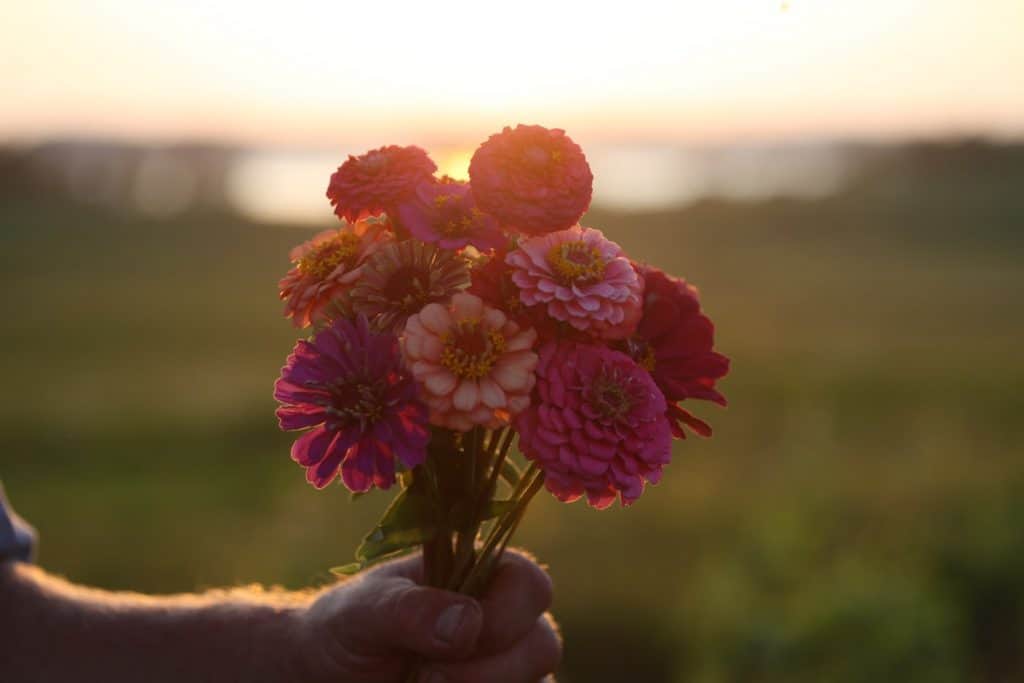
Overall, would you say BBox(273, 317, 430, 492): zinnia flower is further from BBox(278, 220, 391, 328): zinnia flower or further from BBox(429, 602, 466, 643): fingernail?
BBox(429, 602, 466, 643): fingernail

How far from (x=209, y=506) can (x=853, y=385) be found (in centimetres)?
401

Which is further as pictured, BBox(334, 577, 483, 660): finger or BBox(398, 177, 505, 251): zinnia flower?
BBox(334, 577, 483, 660): finger

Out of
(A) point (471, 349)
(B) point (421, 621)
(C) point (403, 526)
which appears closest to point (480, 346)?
(A) point (471, 349)

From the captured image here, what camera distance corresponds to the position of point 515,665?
1.11 metres

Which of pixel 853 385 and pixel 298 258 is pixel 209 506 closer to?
pixel 853 385

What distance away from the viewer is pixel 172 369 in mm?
8750

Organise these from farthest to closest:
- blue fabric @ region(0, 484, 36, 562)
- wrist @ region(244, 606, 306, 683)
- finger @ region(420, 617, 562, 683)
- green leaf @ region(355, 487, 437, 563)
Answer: blue fabric @ region(0, 484, 36, 562) → wrist @ region(244, 606, 306, 683) → finger @ region(420, 617, 562, 683) → green leaf @ region(355, 487, 437, 563)

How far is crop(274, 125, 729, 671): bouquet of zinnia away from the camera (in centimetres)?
87

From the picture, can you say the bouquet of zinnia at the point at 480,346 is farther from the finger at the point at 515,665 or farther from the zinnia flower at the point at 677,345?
the finger at the point at 515,665

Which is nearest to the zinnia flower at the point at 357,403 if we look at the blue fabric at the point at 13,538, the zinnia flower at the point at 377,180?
the zinnia flower at the point at 377,180

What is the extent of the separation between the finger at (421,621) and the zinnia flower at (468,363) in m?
0.24

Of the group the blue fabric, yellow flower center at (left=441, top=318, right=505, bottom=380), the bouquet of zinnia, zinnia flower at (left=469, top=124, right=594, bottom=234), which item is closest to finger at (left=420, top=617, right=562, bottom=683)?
the bouquet of zinnia

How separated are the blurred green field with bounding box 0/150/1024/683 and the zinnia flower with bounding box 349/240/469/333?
2.58 metres

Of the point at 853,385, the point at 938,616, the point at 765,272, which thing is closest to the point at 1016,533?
the point at 938,616
